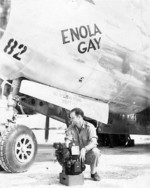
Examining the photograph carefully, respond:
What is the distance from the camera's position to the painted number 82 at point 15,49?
18.5 feet

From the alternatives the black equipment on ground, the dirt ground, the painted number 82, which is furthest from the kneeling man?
the painted number 82

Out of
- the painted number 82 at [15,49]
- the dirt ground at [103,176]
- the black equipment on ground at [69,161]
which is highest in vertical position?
the painted number 82 at [15,49]

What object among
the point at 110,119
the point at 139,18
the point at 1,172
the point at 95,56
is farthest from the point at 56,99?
the point at 110,119

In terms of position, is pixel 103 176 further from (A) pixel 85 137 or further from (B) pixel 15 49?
(B) pixel 15 49

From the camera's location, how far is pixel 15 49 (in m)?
5.74

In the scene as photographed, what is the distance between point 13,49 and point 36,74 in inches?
24.0

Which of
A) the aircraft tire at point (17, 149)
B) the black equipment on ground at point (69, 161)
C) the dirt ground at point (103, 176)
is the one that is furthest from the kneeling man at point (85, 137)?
the aircraft tire at point (17, 149)

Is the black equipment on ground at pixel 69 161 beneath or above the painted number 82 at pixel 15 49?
beneath

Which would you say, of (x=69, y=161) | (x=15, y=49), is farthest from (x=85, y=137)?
(x=15, y=49)

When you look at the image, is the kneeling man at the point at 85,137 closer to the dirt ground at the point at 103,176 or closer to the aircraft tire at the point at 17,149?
the dirt ground at the point at 103,176

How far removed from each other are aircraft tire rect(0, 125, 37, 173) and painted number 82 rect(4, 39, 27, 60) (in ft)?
3.63

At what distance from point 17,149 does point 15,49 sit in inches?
59.0

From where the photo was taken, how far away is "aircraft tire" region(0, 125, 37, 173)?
18.9ft

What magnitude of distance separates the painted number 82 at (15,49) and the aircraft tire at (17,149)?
111 cm
